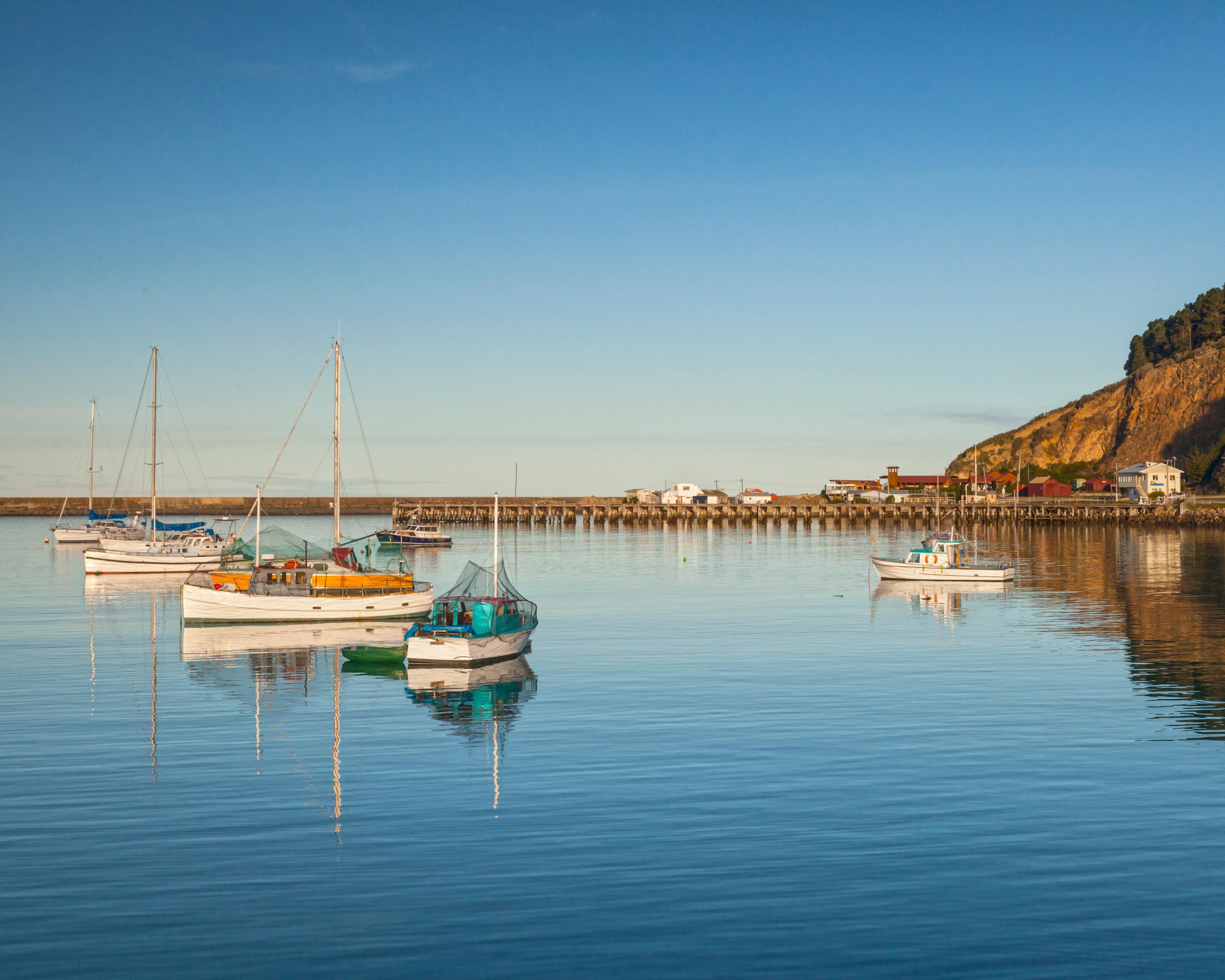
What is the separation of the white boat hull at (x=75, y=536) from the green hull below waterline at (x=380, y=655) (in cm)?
10184

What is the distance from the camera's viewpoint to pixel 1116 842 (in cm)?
1736

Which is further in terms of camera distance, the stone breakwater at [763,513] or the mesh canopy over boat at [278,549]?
the stone breakwater at [763,513]

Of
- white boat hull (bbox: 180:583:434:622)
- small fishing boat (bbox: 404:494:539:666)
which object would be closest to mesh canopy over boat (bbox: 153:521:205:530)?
white boat hull (bbox: 180:583:434:622)

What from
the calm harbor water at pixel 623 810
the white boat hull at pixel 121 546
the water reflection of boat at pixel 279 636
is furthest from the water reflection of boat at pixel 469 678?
the white boat hull at pixel 121 546

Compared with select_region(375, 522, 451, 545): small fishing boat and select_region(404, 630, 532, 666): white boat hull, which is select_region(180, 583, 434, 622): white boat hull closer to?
select_region(404, 630, 532, 666): white boat hull

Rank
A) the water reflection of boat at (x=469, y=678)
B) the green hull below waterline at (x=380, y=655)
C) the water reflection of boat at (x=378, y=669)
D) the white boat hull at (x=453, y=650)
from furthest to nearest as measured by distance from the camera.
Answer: the green hull below waterline at (x=380, y=655)
the water reflection of boat at (x=378, y=669)
the white boat hull at (x=453, y=650)
the water reflection of boat at (x=469, y=678)

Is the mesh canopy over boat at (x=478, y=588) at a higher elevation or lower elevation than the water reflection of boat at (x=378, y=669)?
higher

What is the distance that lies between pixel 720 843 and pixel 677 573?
62581 mm

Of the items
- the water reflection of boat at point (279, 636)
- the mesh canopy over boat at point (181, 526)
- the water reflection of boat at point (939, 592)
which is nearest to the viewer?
the water reflection of boat at point (279, 636)

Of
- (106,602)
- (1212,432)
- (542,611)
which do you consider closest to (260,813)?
(542,611)

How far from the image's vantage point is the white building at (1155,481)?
180 m

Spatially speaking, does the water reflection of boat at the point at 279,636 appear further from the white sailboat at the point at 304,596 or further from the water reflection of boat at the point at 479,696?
the water reflection of boat at the point at 479,696

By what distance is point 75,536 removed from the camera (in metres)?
126

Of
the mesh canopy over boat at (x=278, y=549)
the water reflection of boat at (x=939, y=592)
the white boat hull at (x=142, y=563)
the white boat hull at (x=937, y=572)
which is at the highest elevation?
the mesh canopy over boat at (x=278, y=549)
